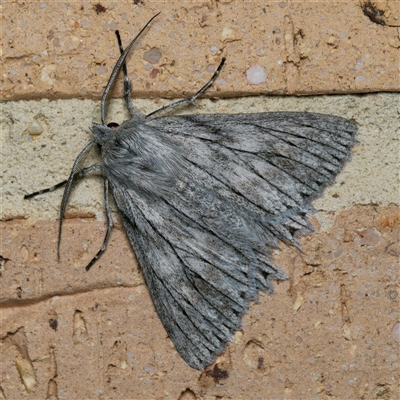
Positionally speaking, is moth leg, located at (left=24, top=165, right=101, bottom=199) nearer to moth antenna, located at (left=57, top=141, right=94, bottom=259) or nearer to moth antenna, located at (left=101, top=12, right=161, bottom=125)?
moth antenna, located at (left=57, top=141, right=94, bottom=259)

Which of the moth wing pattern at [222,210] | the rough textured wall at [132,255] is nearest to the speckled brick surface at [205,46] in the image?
the rough textured wall at [132,255]

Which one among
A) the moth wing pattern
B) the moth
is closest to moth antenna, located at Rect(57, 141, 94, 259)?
the moth

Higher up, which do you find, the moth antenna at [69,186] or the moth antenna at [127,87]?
the moth antenna at [127,87]

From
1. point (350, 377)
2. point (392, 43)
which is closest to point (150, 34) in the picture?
point (392, 43)

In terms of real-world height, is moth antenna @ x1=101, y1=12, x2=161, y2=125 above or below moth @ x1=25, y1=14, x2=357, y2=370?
above

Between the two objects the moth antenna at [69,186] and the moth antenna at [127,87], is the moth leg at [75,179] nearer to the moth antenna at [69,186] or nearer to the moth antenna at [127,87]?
the moth antenna at [69,186]

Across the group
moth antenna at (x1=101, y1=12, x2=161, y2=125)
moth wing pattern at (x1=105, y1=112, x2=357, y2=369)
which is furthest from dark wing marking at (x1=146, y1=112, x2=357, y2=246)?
moth antenna at (x1=101, y1=12, x2=161, y2=125)

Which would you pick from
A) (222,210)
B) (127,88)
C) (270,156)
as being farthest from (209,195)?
(127,88)

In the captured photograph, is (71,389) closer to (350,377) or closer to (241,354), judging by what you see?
(241,354)
